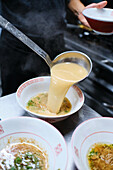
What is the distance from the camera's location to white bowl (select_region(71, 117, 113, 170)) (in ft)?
3.84

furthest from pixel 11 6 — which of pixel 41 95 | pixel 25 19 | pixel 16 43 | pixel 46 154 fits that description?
pixel 46 154

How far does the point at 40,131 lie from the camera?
4.09 ft

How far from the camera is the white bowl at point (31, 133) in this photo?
1.18 metres

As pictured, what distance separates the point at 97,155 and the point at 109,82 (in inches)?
59.2

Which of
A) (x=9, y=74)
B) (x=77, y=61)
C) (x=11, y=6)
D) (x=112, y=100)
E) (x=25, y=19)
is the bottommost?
(x=112, y=100)

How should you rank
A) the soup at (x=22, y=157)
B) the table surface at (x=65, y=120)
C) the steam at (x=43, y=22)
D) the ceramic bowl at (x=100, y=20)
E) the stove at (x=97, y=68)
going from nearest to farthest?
the soup at (x=22, y=157) < the table surface at (x=65, y=120) < the ceramic bowl at (x=100, y=20) < the steam at (x=43, y=22) < the stove at (x=97, y=68)

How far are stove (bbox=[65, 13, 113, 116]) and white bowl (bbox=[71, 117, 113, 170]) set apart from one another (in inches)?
41.8

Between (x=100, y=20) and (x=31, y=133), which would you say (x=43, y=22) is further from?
(x=31, y=133)

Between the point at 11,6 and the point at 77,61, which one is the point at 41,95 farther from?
the point at 11,6

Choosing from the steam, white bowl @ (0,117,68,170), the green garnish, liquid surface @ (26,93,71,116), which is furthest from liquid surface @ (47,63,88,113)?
the steam

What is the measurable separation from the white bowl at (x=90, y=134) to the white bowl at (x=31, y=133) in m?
0.13

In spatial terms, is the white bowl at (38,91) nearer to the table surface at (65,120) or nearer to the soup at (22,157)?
the table surface at (65,120)

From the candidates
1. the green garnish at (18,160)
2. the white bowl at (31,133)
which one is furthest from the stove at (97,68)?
the green garnish at (18,160)

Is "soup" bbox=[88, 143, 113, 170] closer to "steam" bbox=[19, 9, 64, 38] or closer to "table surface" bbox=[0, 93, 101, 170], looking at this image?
"table surface" bbox=[0, 93, 101, 170]
